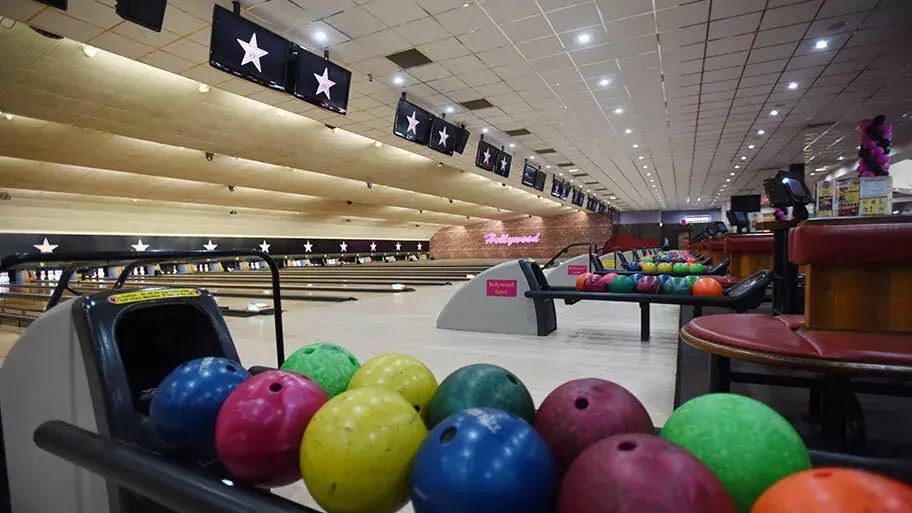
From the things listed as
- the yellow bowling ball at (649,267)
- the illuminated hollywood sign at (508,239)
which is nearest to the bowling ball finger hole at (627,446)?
the yellow bowling ball at (649,267)

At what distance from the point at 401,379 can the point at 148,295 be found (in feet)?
3.02

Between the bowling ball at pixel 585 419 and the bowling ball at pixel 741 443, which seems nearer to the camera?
the bowling ball at pixel 741 443

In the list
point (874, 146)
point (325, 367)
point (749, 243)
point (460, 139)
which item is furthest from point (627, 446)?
point (874, 146)

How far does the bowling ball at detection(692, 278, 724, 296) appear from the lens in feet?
10.8

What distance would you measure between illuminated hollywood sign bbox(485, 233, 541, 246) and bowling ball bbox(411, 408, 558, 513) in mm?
26298

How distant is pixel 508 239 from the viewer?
89.1 ft

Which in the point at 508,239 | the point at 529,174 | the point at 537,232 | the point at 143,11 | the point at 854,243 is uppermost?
the point at 529,174

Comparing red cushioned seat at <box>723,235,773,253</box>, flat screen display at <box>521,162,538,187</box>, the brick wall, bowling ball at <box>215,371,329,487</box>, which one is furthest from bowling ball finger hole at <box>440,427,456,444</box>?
the brick wall

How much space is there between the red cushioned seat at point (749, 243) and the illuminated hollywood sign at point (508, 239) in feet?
73.1

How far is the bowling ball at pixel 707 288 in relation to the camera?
330cm

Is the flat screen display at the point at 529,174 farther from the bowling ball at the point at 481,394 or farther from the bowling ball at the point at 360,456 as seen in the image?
the bowling ball at the point at 360,456

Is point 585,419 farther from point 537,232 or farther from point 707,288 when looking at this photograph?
point 537,232

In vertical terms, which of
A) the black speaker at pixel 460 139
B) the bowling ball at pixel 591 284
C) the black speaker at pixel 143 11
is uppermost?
the black speaker at pixel 460 139

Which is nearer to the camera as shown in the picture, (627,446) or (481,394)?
(627,446)
